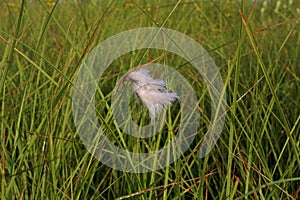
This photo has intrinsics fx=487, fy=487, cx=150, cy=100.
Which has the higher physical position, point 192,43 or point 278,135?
point 192,43

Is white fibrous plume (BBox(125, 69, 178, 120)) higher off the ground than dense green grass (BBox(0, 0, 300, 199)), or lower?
higher

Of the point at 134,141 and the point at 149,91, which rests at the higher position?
the point at 149,91

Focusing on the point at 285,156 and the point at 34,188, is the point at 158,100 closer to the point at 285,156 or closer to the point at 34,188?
the point at 34,188

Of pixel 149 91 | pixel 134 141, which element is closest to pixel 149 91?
pixel 149 91

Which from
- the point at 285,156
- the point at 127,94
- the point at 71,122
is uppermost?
the point at 127,94

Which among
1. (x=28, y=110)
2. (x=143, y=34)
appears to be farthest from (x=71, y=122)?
(x=143, y=34)

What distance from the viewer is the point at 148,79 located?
2.19 ft

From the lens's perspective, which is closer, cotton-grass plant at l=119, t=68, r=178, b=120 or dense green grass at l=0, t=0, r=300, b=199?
cotton-grass plant at l=119, t=68, r=178, b=120

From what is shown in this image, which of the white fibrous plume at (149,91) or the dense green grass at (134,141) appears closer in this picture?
the white fibrous plume at (149,91)

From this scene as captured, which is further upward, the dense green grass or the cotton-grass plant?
the cotton-grass plant

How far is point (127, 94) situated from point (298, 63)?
92 cm

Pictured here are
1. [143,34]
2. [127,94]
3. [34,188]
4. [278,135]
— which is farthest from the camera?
[143,34]

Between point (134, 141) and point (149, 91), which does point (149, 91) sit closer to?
point (149, 91)

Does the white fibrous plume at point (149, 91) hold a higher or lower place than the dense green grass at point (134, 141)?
higher
